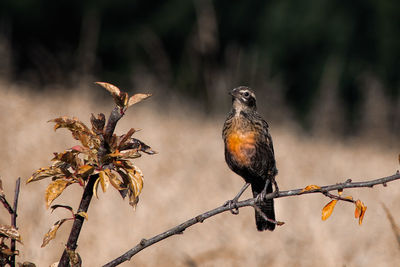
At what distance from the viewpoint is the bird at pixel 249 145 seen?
239 centimetres

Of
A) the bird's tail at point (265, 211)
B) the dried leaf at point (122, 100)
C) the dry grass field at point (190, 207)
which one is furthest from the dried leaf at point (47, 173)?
the bird's tail at point (265, 211)

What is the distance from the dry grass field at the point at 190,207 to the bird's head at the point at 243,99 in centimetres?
73

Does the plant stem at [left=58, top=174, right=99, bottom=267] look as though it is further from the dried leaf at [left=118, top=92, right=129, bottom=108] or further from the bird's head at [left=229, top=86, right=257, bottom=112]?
the bird's head at [left=229, top=86, right=257, bottom=112]

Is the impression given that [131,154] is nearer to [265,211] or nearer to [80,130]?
[80,130]

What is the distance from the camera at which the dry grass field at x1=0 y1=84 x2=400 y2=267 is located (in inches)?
125

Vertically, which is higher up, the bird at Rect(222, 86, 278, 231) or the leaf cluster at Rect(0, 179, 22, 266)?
the bird at Rect(222, 86, 278, 231)

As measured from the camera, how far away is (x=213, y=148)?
575 cm

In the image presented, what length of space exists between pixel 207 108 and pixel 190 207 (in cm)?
432

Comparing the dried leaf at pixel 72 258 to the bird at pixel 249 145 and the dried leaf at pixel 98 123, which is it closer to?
the dried leaf at pixel 98 123

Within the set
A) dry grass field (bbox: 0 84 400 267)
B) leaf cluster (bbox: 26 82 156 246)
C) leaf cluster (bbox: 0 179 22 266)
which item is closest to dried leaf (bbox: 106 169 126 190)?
leaf cluster (bbox: 26 82 156 246)

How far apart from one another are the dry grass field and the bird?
0.47 m

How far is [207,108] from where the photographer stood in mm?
8172

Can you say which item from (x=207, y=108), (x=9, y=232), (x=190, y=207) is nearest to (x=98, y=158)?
(x=9, y=232)

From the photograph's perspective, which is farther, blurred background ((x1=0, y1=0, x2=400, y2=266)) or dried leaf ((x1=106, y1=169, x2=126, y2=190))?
blurred background ((x1=0, y1=0, x2=400, y2=266))
